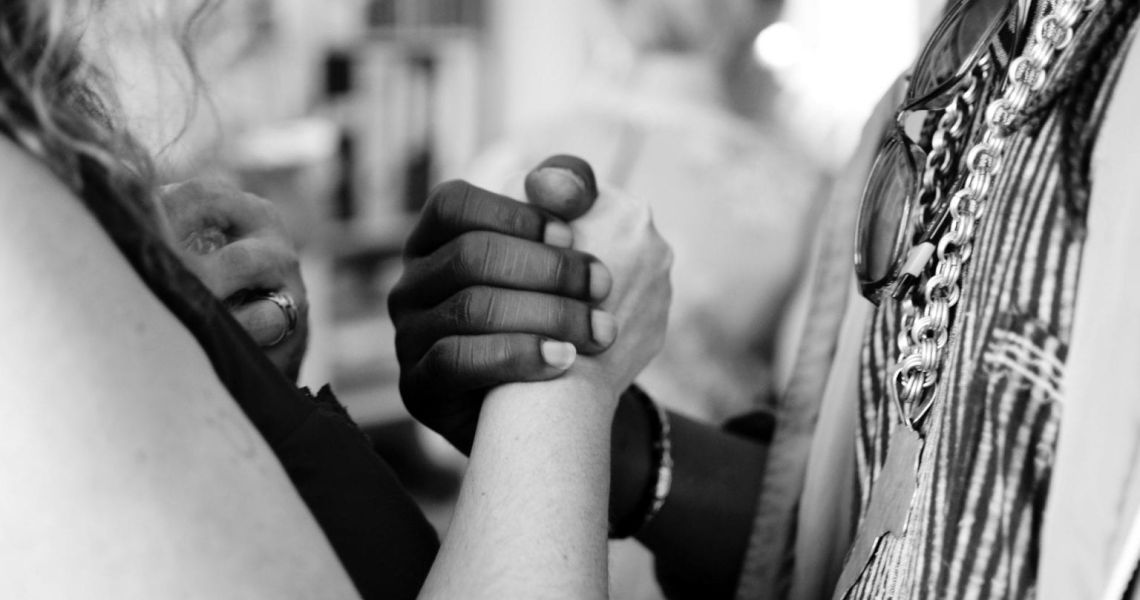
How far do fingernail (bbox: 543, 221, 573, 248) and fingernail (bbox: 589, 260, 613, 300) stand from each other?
3 centimetres

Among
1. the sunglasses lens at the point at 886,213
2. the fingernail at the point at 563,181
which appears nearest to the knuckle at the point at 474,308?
the fingernail at the point at 563,181

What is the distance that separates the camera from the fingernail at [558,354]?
66cm

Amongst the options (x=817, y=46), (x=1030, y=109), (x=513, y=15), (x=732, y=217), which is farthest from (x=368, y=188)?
(x=1030, y=109)

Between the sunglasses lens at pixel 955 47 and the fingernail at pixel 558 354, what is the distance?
25cm

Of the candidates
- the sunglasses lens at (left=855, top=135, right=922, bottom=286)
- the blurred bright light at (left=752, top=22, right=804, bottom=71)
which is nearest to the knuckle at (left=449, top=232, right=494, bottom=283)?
the sunglasses lens at (left=855, top=135, right=922, bottom=286)

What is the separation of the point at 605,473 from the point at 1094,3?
359 millimetres

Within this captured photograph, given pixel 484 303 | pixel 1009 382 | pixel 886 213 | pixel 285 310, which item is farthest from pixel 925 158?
pixel 285 310

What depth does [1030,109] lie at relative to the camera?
0.55 m

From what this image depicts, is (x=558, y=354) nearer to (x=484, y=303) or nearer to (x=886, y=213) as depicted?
(x=484, y=303)

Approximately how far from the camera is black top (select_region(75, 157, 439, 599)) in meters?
0.46

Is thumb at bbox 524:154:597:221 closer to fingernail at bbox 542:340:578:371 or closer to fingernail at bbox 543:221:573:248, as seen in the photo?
fingernail at bbox 543:221:573:248

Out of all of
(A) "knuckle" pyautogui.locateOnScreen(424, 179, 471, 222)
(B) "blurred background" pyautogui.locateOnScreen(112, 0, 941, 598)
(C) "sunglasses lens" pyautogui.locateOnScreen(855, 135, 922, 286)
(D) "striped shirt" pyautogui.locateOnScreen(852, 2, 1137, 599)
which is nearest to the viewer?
(D) "striped shirt" pyautogui.locateOnScreen(852, 2, 1137, 599)

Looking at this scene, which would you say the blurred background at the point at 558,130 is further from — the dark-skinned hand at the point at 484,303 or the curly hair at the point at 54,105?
the curly hair at the point at 54,105

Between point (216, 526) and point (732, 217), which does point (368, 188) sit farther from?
point (216, 526)
